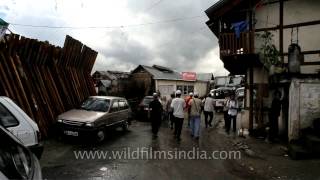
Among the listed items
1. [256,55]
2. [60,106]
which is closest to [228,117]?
[256,55]

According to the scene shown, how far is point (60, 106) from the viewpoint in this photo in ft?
54.7

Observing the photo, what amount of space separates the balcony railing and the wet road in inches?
160

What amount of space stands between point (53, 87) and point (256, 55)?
26.6ft

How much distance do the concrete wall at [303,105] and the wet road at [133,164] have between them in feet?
7.38

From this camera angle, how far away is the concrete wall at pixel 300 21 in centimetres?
1628

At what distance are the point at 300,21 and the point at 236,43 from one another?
2.66 m

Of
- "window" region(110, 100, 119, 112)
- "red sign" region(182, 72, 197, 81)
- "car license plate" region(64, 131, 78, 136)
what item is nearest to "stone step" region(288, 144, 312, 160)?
"car license plate" region(64, 131, 78, 136)

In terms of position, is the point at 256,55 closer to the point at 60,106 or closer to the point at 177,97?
the point at 177,97

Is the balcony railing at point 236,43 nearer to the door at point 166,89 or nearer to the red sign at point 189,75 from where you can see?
the door at point 166,89

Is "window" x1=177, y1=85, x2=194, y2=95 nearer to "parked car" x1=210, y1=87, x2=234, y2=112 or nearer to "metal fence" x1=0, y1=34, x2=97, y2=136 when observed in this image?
"parked car" x1=210, y1=87, x2=234, y2=112

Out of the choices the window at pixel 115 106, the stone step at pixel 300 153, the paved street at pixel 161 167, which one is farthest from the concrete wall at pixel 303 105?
the window at pixel 115 106

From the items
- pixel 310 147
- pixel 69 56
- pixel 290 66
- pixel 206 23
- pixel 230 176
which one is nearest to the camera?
pixel 230 176

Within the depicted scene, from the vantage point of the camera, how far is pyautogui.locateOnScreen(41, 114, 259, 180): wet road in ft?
30.2

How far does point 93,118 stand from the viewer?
14.2m
